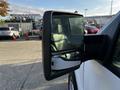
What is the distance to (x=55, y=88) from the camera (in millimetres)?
6301

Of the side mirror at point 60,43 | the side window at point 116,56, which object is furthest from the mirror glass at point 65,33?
the side window at point 116,56

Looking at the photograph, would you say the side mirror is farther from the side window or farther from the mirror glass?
the side window

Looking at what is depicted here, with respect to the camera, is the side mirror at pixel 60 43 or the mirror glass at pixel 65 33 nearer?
the side mirror at pixel 60 43

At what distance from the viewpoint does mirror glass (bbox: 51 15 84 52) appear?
5.64 ft

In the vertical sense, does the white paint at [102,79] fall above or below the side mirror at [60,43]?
below

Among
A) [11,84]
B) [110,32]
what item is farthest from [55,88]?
[110,32]

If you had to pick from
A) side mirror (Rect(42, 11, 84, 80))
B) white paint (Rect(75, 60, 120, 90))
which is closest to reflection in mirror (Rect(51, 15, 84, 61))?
side mirror (Rect(42, 11, 84, 80))

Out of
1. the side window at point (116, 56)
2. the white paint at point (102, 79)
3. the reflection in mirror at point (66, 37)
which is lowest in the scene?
the white paint at point (102, 79)

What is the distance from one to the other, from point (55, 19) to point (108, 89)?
564 mm

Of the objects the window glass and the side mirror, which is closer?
the side mirror

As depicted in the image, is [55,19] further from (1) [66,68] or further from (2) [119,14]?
(2) [119,14]

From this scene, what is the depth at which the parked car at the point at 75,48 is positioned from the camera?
5.37ft

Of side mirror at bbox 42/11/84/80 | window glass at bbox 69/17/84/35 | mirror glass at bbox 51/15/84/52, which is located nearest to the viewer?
side mirror at bbox 42/11/84/80

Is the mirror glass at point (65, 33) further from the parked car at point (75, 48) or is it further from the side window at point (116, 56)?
the side window at point (116, 56)
